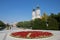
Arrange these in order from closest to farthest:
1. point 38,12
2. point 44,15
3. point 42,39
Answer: point 42,39 → point 44,15 → point 38,12

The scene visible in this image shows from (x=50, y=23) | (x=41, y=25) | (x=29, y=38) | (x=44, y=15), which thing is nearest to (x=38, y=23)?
(x=41, y=25)

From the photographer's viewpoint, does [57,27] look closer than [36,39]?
No

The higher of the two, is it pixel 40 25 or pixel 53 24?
pixel 53 24

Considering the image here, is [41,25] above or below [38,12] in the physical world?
below

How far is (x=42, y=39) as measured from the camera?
14883mm

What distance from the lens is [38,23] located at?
43.8 m

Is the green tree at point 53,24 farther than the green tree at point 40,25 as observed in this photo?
No

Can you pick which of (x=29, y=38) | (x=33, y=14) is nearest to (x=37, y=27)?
(x=29, y=38)

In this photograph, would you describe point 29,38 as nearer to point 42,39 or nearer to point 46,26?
point 42,39

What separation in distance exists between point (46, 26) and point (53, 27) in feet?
11.3

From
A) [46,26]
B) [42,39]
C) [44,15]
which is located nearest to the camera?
[42,39]

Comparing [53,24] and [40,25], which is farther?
[40,25]

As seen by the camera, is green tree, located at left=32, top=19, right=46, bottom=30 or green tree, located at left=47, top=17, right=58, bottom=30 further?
green tree, located at left=32, top=19, right=46, bottom=30

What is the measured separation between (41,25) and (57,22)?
17.7 ft
